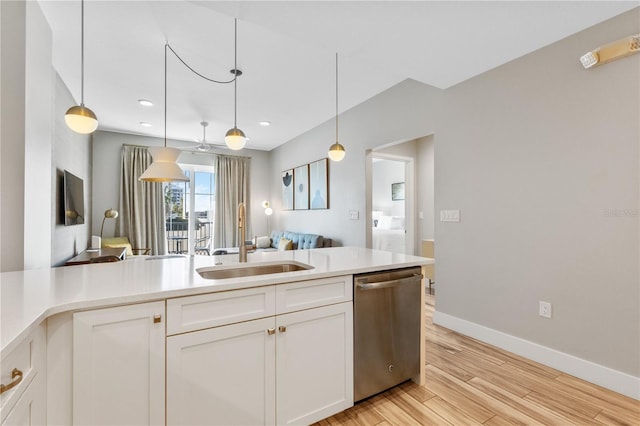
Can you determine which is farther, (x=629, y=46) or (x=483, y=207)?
(x=483, y=207)

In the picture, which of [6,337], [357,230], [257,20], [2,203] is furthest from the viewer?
[357,230]

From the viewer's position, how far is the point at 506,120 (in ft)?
8.38

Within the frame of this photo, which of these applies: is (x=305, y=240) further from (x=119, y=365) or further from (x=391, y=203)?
(x=119, y=365)

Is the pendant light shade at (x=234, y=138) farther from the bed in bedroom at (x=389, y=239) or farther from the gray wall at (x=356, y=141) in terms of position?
the bed in bedroom at (x=389, y=239)

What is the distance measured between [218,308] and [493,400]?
1823mm


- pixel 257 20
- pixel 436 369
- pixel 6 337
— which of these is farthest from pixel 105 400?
pixel 257 20

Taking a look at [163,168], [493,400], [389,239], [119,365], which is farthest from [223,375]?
[389,239]

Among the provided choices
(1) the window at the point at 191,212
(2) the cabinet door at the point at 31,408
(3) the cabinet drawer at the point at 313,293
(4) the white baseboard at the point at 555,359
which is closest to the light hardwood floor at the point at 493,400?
(4) the white baseboard at the point at 555,359

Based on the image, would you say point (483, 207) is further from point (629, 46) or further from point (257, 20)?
point (257, 20)

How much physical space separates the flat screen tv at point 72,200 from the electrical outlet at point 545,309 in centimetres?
495

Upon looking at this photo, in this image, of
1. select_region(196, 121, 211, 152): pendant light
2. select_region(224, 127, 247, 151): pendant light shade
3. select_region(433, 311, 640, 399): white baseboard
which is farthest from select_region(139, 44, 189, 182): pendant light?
select_region(433, 311, 640, 399): white baseboard

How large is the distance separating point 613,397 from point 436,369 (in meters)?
1.07

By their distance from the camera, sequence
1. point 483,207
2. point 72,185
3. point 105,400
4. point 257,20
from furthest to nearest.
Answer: point 72,185 < point 483,207 < point 257,20 < point 105,400

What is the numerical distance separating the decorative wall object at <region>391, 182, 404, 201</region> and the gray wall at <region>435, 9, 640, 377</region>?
3482 millimetres
